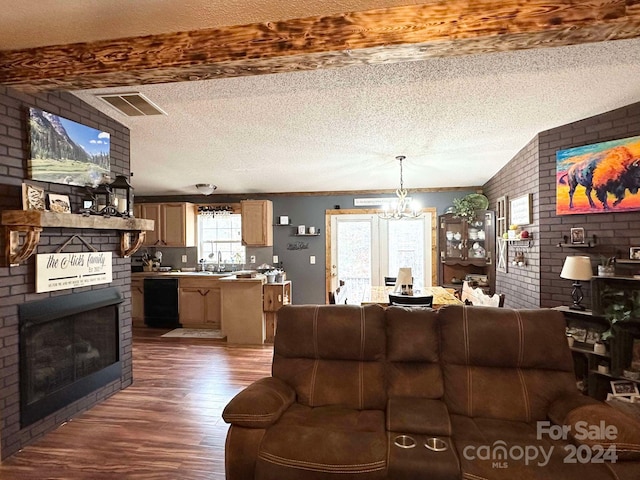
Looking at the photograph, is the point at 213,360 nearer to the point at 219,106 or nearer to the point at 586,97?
the point at 219,106

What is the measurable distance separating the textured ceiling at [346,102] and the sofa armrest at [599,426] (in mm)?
2103

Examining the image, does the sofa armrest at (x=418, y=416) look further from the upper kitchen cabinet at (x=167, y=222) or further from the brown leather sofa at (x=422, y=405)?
the upper kitchen cabinet at (x=167, y=222)

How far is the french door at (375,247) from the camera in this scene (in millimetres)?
6008

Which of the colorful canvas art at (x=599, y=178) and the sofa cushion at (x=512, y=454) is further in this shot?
the colorful canvas art at (x=599, y=178)

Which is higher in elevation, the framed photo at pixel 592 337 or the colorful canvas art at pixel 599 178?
the colorful canvas art at pixel 599 178

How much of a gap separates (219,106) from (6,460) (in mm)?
3003

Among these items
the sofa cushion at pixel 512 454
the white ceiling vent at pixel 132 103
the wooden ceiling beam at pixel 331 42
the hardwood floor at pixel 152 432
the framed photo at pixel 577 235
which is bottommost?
the hardwood floor at pixel 152 432

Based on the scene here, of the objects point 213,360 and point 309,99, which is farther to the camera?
point 213,360

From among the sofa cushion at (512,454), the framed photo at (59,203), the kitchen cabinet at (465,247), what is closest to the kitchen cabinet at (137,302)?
the framed photo at (59,203)

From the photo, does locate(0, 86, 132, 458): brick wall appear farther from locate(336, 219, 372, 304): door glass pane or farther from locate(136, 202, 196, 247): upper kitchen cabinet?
locate(336, 219, 372, 304): door glass pane

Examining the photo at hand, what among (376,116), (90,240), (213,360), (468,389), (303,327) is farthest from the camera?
(213,360)

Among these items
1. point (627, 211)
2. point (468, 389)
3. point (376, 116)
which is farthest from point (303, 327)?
point (627, 211)

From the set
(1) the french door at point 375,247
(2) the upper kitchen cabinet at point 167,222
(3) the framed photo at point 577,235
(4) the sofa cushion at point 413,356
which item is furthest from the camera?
(2) the upper kitchen cabinet at point 167,222

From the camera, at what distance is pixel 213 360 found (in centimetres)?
403
